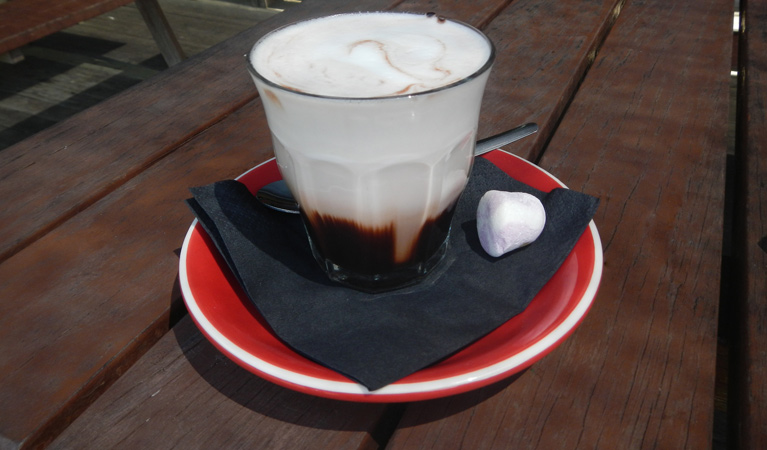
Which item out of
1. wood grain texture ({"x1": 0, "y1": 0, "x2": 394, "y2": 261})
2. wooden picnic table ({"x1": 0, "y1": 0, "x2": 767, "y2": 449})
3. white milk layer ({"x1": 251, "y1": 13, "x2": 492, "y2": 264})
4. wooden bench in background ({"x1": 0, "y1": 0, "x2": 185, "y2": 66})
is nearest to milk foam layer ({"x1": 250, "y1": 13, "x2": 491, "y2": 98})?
white milk layer ({"x1": 251, "y1": 13, "x2": 492, "y2": 264})

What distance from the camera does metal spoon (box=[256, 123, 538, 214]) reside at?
0.69m

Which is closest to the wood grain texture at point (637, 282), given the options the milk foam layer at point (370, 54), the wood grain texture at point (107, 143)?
the milk foam layer at point (370, 54)

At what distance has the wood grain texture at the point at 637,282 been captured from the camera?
458 mm

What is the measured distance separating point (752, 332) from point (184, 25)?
3.38 m

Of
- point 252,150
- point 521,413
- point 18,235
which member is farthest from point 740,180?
point 18,235

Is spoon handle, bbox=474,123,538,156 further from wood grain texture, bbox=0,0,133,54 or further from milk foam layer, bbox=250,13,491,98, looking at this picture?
wood grain texture, bbox=0,0,133,54

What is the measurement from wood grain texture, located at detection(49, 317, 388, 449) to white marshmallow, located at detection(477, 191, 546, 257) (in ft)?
0.70

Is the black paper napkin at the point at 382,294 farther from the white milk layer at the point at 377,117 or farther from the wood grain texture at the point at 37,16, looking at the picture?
the wood grain texture at the point at 37,16

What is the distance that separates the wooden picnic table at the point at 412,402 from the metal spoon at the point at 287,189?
0.37 ft

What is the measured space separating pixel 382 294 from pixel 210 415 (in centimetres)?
19

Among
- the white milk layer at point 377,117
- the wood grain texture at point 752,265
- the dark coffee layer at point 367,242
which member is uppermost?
the white milk layer at point 377,117

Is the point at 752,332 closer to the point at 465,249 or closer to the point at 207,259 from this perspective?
the point at 465,249

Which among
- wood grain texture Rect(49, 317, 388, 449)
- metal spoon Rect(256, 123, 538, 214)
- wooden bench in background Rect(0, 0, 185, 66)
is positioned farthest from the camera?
wooden bench in background Rect(0, 0, 185, 66)

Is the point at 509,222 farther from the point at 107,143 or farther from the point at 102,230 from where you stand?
the point at 107,143
